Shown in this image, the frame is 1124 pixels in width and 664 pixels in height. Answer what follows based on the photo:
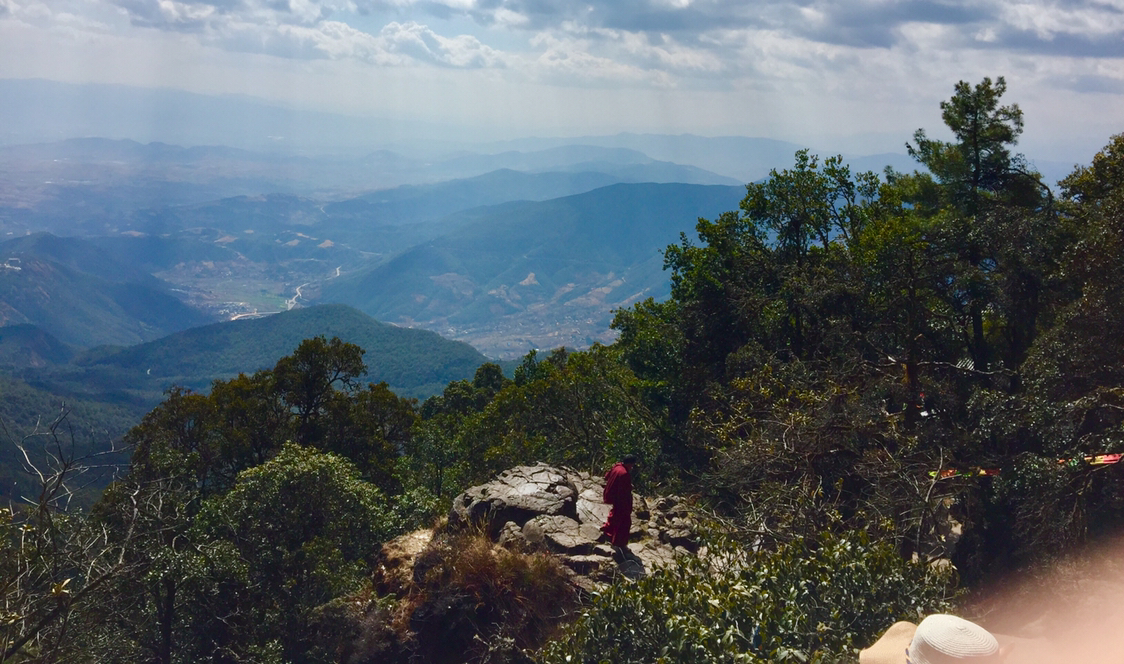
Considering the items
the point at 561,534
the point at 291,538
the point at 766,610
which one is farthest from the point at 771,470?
the point at 291,538

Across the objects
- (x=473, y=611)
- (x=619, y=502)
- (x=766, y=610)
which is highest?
(x=766, y=610)

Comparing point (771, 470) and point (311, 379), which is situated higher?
point (771, 470)

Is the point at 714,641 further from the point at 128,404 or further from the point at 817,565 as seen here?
the point at 128,404

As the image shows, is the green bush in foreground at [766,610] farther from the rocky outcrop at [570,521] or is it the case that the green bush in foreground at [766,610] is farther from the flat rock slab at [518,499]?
the flat rock slab at [518,499]

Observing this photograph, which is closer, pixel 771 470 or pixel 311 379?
pixel 771 470

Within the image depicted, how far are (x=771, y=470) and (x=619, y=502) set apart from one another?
3.06 meters

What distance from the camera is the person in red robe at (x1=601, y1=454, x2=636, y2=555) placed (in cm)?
1138

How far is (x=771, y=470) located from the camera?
1257cm

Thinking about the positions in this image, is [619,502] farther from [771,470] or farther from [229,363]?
[229,363]

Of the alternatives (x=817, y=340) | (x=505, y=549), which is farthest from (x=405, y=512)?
(x=817, y=340)

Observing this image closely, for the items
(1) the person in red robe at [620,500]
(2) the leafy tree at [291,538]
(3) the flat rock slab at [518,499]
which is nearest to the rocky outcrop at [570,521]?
(3) the flat rock slab at [518,499]

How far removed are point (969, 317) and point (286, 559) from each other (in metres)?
16.0

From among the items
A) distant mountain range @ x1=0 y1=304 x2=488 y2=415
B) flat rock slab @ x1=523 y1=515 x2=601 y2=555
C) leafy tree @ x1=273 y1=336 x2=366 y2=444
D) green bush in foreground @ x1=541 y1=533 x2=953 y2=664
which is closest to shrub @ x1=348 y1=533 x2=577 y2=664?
flat rock slab @ x1=523 y1=515 x2=601 y2=555

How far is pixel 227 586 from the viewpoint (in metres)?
14.4
